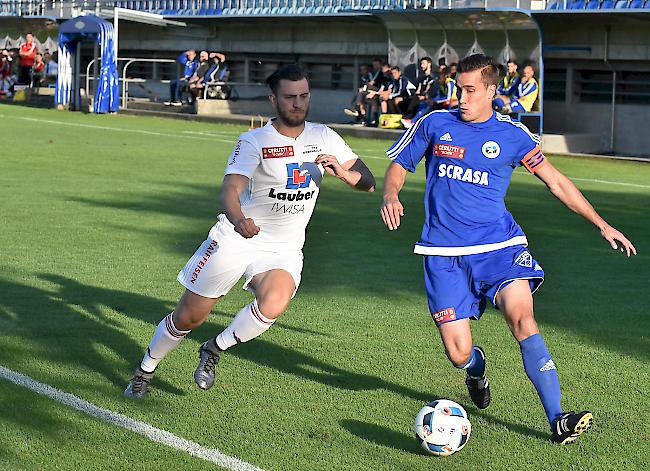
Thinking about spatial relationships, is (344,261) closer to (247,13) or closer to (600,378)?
(600,378)

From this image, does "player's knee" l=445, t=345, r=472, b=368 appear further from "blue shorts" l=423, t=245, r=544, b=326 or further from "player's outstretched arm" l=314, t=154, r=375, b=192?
"player's outstretched arm" l=314, t=154, r=375, b=192

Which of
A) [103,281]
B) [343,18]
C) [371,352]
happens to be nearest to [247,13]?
[343,18]

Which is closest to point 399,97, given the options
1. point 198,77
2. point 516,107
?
point 516,107

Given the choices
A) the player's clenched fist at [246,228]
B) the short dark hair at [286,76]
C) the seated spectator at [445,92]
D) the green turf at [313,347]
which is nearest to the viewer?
the green turf at [313,347]

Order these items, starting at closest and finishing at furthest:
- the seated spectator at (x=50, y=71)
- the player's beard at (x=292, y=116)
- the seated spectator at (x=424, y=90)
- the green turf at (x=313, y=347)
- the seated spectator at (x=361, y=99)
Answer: the green turf at (x=313, y=347)
the player's beard at (x=292, y=116)
the seated spectator at (x=424, y=90)
the seated spectator at (x=361, y=99)
the seated spectator at (x=50, y=71)

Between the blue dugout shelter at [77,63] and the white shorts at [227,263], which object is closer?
the white shorts at [227,263]

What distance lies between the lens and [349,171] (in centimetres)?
640

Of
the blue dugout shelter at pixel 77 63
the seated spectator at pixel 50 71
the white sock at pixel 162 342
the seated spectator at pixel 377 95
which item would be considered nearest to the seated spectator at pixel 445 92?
the seated spectator at pixel 377 95

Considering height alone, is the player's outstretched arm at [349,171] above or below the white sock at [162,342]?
above

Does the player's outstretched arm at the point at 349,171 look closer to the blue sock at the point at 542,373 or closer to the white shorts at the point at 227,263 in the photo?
the white shorts at the point at 227,263

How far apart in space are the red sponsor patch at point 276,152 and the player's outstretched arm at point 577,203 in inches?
51.9

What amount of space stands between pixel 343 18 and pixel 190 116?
540 centimetres

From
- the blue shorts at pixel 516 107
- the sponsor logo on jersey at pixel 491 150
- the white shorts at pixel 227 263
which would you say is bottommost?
the white shorts at pixel 227 263

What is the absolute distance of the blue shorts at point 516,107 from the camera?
86.4 ft
